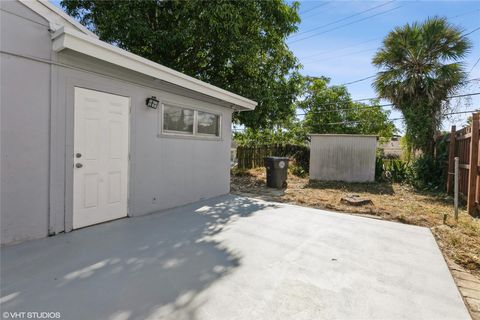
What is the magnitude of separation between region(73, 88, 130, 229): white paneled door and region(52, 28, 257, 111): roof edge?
21.8 inches

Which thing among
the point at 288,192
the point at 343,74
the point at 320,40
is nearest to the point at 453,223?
the point at 288,192

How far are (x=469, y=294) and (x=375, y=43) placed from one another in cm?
973

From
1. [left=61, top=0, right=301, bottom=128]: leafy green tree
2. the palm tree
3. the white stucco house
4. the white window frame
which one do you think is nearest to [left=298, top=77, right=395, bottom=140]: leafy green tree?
the palm tree

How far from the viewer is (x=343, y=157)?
380 inches

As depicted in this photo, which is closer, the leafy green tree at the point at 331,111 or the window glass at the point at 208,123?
the window glass at the point at 208,123

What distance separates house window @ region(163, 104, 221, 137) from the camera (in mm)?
5012

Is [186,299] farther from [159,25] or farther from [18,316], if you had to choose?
[159,25]

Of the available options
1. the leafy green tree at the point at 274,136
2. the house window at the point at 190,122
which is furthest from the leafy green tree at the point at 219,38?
the leafy green tree at the point at 274,136

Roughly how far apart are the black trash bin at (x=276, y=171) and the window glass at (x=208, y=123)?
239 centimetres

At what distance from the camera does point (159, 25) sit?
8.21m

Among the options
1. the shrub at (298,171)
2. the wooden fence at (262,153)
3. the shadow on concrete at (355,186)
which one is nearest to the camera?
the shadow on concrete at (355,186)

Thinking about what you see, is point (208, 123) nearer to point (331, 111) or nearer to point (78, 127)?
point (78, 127)

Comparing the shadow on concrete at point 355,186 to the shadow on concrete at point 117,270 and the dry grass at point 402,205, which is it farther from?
the shadow on concrete at point 117,270

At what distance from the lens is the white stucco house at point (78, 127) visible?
3.01m
